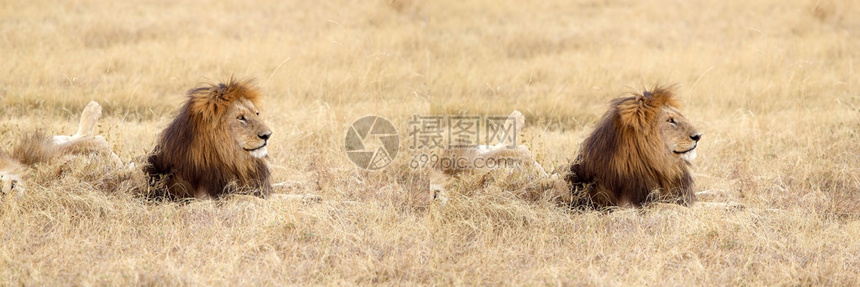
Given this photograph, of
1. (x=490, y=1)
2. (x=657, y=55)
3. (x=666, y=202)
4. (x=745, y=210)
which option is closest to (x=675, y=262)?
(x=666, y=202)

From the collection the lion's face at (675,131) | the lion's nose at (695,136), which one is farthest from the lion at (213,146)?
the lion's nose at (695,136)

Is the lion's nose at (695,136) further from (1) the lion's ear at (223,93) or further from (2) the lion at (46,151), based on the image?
(2) the lion at (46,151)

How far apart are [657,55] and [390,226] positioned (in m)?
6.56

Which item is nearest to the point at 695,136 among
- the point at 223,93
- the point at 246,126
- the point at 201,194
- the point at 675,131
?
the point at 675,131

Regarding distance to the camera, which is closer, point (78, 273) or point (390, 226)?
point (78, 273)

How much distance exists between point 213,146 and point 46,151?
1.35 metres

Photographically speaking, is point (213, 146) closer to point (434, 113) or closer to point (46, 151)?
point (46, 151)

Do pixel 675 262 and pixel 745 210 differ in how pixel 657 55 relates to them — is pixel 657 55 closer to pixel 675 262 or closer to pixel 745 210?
pixel 745 210

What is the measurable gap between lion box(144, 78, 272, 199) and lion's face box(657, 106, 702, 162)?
2.42 metres

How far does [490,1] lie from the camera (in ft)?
45.1

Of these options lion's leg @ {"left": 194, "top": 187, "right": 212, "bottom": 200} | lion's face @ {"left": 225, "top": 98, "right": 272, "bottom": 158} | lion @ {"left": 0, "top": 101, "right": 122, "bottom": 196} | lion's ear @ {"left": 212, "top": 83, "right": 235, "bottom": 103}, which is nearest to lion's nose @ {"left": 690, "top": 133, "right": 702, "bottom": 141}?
lion's face @ {"left": 225, "top": 98, "right": 272, "bottom": 158}

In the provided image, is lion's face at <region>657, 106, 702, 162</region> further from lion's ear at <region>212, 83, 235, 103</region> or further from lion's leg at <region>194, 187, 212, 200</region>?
lion's leg at <region>194, 187, 212, 200</region>

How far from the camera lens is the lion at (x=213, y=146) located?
517 cm

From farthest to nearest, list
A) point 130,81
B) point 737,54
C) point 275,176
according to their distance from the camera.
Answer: point 737,54 < point 130,81 < point 275,176
